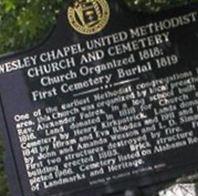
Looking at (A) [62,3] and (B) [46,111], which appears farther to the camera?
(A) [62,3]

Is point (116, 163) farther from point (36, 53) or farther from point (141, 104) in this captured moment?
point (36, 53)

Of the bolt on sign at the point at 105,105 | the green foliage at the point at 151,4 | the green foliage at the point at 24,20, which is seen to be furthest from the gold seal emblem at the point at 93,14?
the green foliage at the point at 151,4

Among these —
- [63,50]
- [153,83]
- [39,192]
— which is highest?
[63,50]

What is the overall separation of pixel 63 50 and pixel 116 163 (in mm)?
1113

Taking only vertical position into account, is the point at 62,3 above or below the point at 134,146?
above

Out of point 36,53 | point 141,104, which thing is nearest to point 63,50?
point 36,53

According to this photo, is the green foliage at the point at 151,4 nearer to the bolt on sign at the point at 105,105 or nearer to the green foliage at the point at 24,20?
the green foliage at the point at 24,20

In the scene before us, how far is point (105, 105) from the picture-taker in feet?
26.6

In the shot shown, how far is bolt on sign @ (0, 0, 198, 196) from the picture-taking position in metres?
8.05

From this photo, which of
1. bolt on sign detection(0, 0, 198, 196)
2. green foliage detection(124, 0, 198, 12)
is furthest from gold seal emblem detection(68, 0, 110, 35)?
green foliage detection(124, 0, 198, 12)

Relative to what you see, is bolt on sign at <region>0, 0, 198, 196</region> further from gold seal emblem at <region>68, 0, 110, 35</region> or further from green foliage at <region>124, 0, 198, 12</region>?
green foliage at <region>124, 0, 198, 12</region>

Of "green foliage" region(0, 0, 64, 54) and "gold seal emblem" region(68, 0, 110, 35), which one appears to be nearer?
"gold seal emblem" region(68, 0, 110, 35)

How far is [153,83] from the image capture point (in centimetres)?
805

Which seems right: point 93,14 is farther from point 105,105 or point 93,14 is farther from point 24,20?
point 24,20
